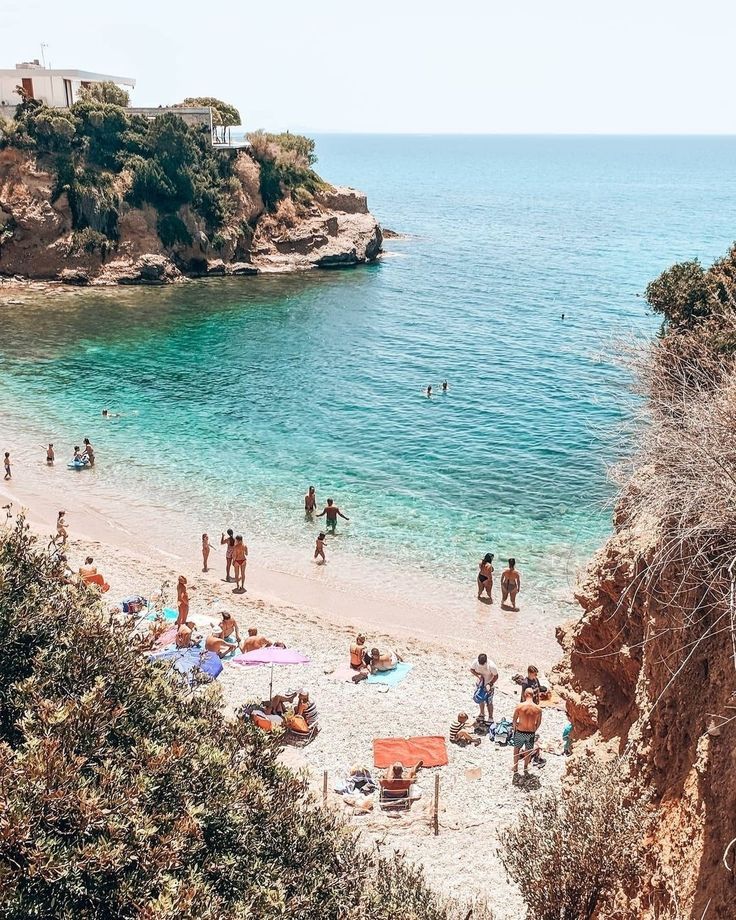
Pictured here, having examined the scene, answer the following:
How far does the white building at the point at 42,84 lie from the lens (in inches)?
2391

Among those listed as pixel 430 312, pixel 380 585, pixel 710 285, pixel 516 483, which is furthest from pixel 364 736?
pixel 430 312

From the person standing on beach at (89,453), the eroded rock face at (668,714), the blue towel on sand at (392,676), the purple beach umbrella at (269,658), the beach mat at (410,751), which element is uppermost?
the eroded rock face at (668,714)

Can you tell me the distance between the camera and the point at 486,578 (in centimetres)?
2108

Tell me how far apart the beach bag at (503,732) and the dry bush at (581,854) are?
7050 millimetres

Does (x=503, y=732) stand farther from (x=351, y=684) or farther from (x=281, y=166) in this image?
(x=281, y=166)

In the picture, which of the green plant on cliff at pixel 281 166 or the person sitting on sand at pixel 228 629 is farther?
the green plant on cliff at pixel 281 166

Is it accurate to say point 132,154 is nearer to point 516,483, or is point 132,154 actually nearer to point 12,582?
point 516,483

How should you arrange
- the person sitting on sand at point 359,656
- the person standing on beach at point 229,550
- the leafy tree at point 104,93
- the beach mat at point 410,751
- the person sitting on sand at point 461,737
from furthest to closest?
the leafy tree at point 104,93, the person standing on beach at point 229,550, the person sitting on sand at point 359,656, the person sitting on sand at point 461,737, the beach mat at point 410,751

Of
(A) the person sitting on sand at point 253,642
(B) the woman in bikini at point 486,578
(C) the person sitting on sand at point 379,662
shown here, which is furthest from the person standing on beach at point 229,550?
(B) the woman in bikini at point 486,578

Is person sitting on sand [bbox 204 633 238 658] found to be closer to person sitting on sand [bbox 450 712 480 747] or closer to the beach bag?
person sitting on sand [bbox 450 712 480 747]

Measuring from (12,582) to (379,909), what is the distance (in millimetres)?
4535

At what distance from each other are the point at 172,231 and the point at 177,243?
941 millimetres

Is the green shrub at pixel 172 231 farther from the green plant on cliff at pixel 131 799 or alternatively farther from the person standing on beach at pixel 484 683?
the green plant on cliff at pixel 131 799

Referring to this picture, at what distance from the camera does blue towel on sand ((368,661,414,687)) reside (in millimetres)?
17078
